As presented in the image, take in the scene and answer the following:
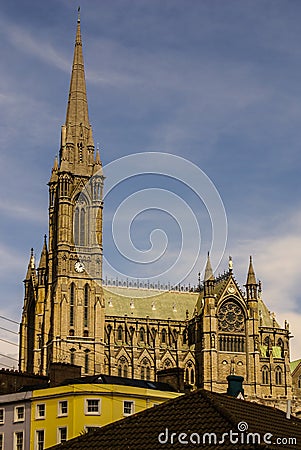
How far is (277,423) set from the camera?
3762 centimetres

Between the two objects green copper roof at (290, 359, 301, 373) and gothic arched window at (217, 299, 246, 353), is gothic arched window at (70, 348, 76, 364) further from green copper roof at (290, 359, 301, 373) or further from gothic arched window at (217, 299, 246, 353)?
green copper roof at (290, 359, 301, 373)

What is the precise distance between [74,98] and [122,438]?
134015 mm

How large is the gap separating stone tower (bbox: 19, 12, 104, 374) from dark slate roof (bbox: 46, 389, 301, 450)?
4208 inches

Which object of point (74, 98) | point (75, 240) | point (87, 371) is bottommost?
point (87, 371)

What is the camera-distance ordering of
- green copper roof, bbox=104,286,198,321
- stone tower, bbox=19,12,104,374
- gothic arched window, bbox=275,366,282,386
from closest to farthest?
1. stone tower, bbox=19,12,104,374
2. gothic arched window, bbox=275,366,282,386
3. green copper roof, bbox=104,286,198,321

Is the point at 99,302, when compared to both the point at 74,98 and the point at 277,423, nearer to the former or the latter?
the point at 74,98

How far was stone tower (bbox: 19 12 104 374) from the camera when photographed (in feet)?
481

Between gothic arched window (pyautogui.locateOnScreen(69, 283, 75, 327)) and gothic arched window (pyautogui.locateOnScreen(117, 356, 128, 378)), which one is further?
gothic arched window (pyautogui.locateOnScreen(117, 356, 128, 378))

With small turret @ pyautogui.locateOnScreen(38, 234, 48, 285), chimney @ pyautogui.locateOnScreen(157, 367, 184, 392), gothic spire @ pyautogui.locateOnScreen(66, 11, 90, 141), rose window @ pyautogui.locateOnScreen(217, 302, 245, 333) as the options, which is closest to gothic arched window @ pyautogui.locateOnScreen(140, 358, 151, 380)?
rose window @ pyautogui.locateOnScreen(217, 302, 245, 333)

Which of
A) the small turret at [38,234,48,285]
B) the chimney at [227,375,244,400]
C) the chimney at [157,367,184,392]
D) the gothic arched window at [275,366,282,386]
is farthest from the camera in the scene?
the gothic arched window at [275,366,282,386]

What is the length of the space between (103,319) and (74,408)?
302 feet

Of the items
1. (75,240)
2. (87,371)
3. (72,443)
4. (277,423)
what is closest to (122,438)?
(72,443)

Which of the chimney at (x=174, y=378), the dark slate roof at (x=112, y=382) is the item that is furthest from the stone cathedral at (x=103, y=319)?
the dark slate roof at (x=112, y=382)

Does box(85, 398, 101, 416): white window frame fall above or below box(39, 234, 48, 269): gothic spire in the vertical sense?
below
